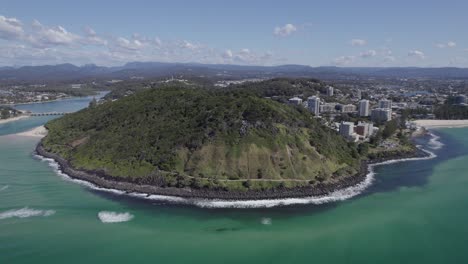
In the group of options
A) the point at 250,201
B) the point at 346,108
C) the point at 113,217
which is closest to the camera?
the point at 113,217

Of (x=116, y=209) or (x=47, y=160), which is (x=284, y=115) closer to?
(x=116, y=209)

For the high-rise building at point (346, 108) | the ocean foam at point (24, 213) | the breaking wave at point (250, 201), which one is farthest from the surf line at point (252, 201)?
the high-rise building at point (346, 108)

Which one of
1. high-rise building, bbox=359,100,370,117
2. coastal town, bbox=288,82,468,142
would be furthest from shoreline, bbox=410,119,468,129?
high-rise building, bbox=359,100,370,117

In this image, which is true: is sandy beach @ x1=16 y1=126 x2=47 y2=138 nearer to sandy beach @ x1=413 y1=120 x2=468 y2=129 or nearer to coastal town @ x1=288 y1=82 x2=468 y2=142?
coastal town @ x1=288 y1=82 x2=468 y2=142

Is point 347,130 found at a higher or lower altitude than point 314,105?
lower

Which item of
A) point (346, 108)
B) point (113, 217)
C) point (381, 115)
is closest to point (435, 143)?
point (381, 115)

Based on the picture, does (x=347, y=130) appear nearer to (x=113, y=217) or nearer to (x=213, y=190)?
(x=213, y=190)
